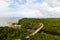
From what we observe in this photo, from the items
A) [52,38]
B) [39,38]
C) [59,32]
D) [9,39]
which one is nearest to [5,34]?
[9,39]

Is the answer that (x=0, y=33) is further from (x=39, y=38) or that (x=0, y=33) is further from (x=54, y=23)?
(x=54, y=23)

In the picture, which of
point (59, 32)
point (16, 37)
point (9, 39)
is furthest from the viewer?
point (59, 32)

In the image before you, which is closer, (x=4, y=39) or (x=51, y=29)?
(x=4, y=39)

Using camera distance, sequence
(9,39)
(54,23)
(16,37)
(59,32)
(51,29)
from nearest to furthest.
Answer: (9,39)
(16,37)
(59,32)
(51,29)
(54,23)

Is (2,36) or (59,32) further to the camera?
(59,32)

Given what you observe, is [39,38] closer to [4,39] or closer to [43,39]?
[43,39]

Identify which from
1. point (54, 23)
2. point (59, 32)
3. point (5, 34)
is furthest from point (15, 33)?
point (54, 23)

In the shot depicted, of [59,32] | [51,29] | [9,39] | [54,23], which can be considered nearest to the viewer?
[9,39]
